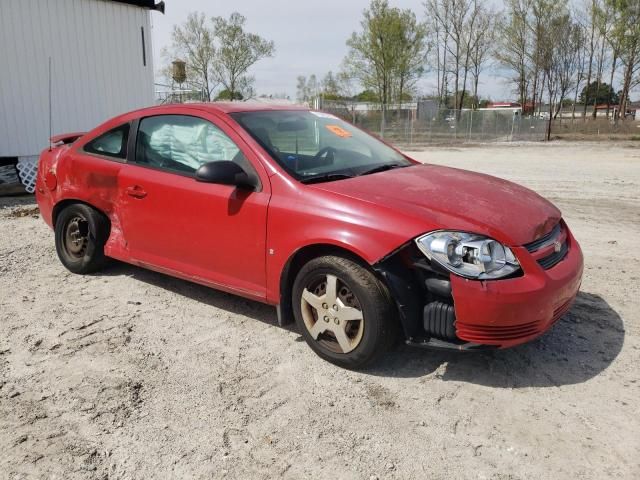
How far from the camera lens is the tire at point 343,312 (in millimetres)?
3189

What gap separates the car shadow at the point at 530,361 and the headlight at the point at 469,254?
0.72m

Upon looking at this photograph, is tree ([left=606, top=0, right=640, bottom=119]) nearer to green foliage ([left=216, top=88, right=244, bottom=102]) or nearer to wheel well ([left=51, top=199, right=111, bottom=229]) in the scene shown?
green foliage ([left=216, top=88, right=244, bottom=102])

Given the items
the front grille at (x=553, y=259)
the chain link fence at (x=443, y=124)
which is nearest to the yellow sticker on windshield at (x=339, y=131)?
the front grille at (x=553, y=259)

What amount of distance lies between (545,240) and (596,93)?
49169 millimetres

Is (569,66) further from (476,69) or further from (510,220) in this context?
(510,220)

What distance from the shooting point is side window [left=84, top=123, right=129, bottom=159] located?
4.67 meters

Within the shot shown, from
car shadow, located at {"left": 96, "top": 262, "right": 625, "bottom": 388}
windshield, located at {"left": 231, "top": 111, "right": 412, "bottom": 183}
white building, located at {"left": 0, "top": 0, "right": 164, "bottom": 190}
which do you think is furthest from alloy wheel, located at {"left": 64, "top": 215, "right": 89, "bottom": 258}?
white building, located at {"left": 0, "top": 0, "right": 164, "bottom": 190}

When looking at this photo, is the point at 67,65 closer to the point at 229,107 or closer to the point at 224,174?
the point at 229,107

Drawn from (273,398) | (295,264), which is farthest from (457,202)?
(273,398)

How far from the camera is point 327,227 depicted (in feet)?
11.0

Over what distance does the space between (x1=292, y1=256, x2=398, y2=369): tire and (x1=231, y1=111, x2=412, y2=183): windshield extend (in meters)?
0.68

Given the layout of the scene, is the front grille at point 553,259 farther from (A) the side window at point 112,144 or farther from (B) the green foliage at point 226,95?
(B) the green foliage at point 226,95

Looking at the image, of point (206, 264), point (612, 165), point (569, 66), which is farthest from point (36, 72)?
point (569, 66)

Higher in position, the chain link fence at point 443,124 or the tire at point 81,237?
the chain link fence at point 443,124
